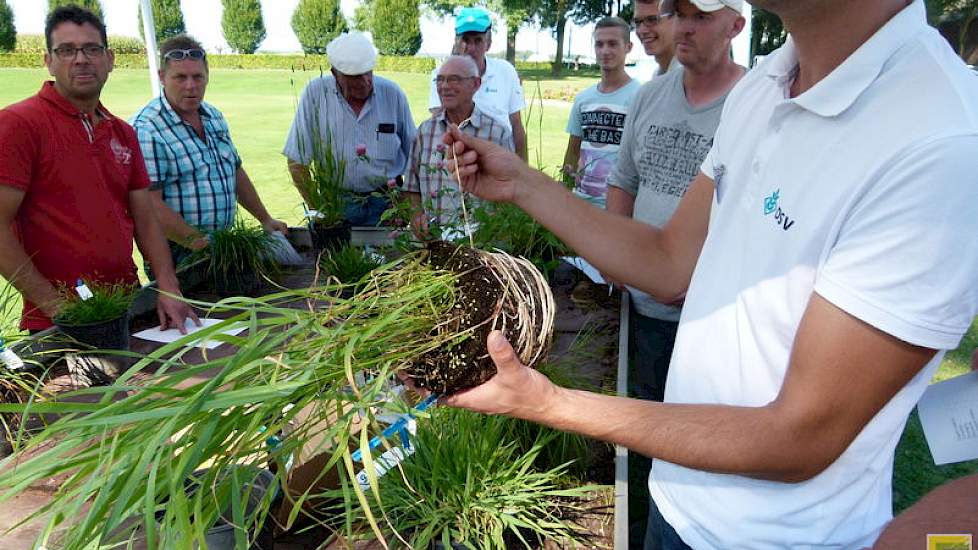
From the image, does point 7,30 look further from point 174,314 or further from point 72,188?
point 174,314

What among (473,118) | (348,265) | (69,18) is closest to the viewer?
(69,18)

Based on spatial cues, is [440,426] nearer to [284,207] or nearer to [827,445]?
[827,445]

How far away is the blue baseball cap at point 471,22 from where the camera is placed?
5.03 m

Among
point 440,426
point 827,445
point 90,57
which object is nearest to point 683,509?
point 827,445

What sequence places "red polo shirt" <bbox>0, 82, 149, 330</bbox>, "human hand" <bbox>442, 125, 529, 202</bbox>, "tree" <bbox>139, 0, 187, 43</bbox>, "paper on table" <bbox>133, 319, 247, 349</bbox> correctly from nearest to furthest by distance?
"human hand" <bbox>442, 125, 529, 202</bbox> < "paper on table" <bbox>133, 319, 247, 349</bbox> < "red polo shirt" <bbox>0, 82, 149, 330</bbox> < "tree" <bbox>139, 0, 187, 43</bbox>

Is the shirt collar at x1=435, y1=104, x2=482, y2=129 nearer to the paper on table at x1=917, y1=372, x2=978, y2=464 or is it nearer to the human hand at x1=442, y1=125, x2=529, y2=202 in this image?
the human hand at x1=442, y1=125, x2=529, y2=202

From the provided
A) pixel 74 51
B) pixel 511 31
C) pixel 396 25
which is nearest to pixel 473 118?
pixel 74 51

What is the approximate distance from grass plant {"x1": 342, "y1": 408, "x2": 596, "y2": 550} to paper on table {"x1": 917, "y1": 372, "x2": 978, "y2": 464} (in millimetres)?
803

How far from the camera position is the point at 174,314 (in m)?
2.39

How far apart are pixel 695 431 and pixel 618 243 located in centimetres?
61

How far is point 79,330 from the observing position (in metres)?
2.08

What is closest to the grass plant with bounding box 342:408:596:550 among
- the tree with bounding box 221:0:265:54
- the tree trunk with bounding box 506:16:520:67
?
the tree trunk with bounding box 506:16:520:67

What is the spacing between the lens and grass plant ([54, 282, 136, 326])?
210 centimetres

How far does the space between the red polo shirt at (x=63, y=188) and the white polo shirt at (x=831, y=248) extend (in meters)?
2.45
